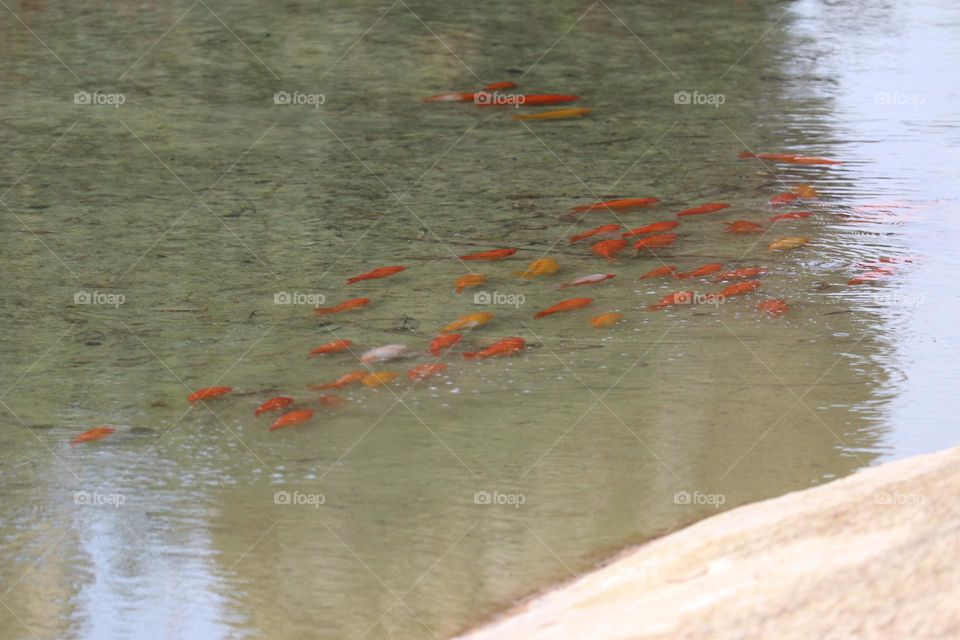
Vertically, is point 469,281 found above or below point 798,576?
below

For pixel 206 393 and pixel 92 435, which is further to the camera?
pixel 206 393

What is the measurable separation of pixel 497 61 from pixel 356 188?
220cm

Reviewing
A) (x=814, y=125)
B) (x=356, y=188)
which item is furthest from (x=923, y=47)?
(x=356, y=188)

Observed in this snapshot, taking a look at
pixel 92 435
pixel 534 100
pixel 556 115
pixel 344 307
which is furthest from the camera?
pixel 534 100

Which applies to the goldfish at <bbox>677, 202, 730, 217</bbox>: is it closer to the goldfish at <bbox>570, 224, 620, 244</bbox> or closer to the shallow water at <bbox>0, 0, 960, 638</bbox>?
the shallow water at <bbox>0, 0, 960, 638</bbox>

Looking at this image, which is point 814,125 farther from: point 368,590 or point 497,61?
point 368,590

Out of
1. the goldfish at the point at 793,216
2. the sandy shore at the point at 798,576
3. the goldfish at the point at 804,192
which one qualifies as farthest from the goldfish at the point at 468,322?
the goldfish at the point at 804,192

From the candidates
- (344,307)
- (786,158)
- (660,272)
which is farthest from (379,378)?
(786,158)

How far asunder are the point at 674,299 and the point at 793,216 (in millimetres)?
964

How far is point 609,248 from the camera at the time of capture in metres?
4.00

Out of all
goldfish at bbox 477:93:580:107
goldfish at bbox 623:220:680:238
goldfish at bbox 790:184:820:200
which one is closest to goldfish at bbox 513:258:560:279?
goldfish at bbox 623:220:680:238

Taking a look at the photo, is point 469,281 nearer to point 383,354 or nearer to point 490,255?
point 490,255

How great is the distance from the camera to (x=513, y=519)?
2.49 metres

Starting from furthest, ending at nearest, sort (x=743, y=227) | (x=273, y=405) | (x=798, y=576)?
(x=743, y=227)
(x=273, y=405)
(x=798, y=576)
